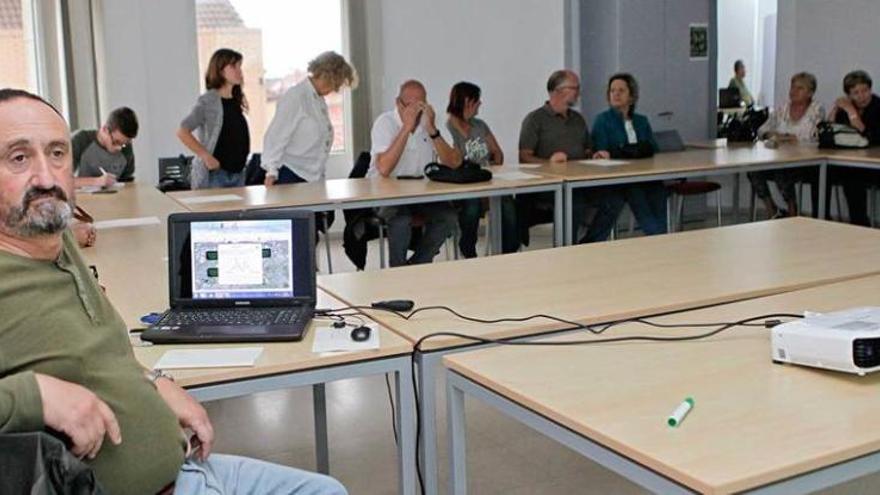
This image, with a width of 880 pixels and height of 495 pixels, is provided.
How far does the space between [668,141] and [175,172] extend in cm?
353

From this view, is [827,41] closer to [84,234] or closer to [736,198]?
[736,198]

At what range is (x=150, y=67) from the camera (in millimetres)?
7152

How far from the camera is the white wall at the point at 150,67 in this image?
22.9ft

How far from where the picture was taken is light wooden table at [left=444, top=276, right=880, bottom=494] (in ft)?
5.36

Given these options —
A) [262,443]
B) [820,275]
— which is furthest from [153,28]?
[820,275]

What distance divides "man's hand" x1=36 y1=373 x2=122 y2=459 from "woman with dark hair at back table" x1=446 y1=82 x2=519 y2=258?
4452 mm

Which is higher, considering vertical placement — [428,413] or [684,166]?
[684,166]

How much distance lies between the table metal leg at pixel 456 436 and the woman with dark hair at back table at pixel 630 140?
177 inches

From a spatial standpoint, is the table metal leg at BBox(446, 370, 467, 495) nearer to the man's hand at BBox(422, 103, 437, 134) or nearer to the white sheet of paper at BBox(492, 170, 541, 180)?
the white sheet of paper at BBox(492, 170, 541, 180)

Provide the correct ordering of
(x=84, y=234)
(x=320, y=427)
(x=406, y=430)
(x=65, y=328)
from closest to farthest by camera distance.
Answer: (x=65, y=328) < (x=406, y=430) < (x=320, y=427) < (x=84, y=234)

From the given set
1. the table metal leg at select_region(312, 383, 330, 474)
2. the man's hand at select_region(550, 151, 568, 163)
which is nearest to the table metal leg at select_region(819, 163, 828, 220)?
the man's hand at select_region(550, 151, 568, 163)

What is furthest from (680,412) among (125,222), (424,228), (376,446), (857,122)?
(857,122)

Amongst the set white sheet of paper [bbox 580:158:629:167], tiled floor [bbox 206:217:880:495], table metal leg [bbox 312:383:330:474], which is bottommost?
tiled floor [bbox 206:217:880:495]

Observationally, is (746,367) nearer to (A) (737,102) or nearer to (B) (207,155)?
(B) (207,155)
